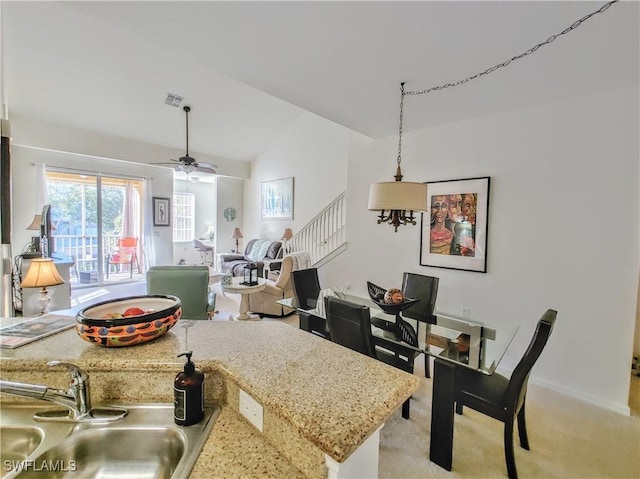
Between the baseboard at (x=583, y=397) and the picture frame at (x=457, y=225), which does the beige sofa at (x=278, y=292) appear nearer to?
the picture frame at (x=457, y=225)

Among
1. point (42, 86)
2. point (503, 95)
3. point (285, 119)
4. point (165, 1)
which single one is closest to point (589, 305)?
point (503, 95)

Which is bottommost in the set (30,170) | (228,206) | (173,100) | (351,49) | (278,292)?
(278,292)

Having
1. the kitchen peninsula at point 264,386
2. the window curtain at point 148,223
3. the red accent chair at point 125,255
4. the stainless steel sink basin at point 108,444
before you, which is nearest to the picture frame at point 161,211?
the window curtain at point 148,223

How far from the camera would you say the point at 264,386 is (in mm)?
825

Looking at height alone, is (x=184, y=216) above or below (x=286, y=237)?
above

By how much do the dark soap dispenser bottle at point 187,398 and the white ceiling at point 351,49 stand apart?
1.79 metres

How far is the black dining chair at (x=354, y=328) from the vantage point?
2.01m

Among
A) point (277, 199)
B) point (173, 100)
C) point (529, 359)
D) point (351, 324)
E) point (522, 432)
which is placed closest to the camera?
point (529, 359)

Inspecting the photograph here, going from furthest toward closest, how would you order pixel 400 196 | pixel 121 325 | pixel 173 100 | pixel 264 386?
pixel 173 100, pixel 400 196, pixel 121 325, pixel 264 386

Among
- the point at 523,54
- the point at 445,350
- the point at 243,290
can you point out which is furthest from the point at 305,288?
the point at 523,54

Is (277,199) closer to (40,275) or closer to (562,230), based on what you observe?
(40,275)

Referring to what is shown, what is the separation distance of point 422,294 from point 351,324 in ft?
3.89

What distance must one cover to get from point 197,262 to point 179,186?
215cm

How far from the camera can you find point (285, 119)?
6.44 metres
